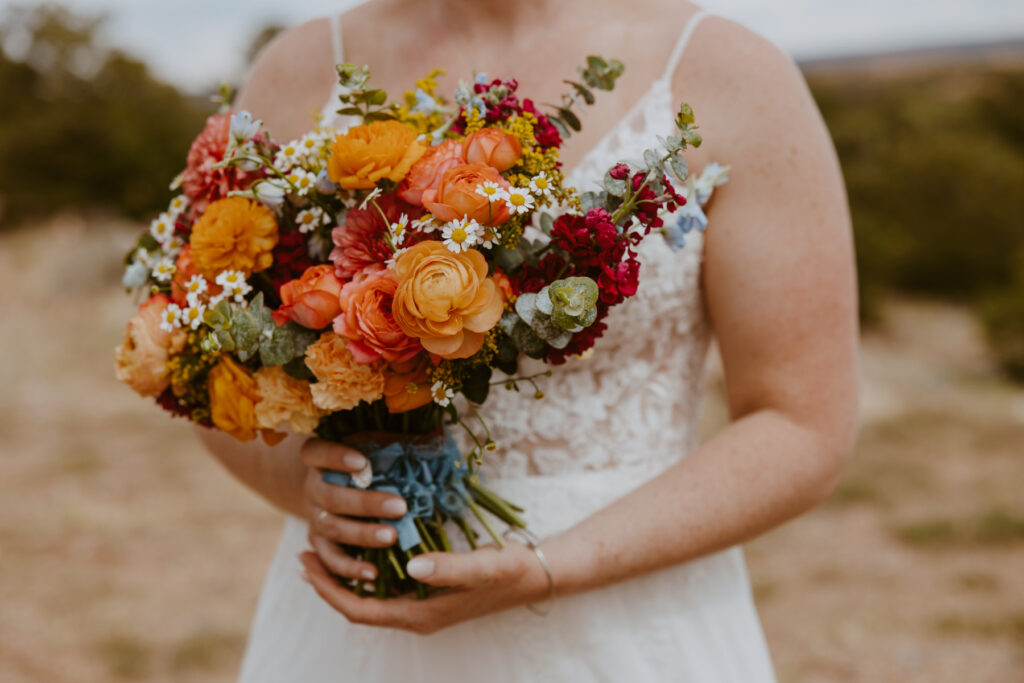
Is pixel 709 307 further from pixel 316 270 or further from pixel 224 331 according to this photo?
pixel 224 331

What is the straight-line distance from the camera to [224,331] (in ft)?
4.52

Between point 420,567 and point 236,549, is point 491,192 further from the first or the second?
point 236,549

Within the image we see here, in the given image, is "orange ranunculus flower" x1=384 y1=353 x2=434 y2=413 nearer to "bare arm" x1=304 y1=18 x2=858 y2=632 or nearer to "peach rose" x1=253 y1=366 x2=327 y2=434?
"peach rose" x1=253 y1=366 x2=327 y2=434

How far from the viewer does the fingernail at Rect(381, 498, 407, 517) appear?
5.22 feet

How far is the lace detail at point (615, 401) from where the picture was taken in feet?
6.29

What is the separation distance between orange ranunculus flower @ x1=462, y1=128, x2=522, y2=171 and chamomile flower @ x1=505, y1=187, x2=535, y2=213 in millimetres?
69

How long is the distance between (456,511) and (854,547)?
580 cm

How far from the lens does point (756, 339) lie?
1.81 metres

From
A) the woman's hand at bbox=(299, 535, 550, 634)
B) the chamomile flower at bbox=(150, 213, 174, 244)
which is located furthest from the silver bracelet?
the chamomile flower at bbox=(150, 213, 174, 244)

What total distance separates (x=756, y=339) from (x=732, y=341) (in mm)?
55

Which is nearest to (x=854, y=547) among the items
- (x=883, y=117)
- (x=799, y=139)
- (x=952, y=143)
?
(x=799, y=139)

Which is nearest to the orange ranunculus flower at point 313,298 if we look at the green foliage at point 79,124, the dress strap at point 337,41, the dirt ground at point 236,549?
the dress strap at point 337,41

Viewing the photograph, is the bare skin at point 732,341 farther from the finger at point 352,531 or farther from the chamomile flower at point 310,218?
the chamomile flower at point 310,218

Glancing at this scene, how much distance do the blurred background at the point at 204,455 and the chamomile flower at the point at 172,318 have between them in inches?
174
